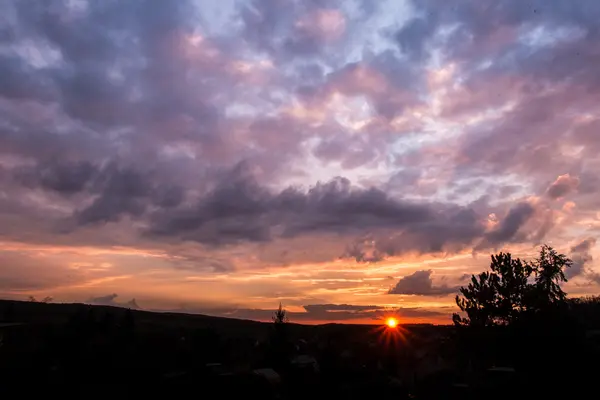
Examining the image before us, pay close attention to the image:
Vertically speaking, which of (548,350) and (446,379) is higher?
(548,350)

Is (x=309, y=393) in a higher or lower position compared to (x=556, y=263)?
lower

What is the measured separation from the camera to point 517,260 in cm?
5538

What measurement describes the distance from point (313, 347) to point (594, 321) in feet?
136

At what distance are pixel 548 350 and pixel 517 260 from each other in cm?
1858

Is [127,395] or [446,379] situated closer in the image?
[127,395]

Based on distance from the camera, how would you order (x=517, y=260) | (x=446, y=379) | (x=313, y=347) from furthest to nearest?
1. (x=313, y=347)
2. (x=517, y=260)
3. (x=446, y=379)

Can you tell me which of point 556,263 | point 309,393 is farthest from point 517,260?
point 309,393

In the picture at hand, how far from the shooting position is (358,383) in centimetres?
4138

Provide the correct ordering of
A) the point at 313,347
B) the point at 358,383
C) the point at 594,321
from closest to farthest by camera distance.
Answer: the point at 358,383, the point at 313,347, the point at 594,321

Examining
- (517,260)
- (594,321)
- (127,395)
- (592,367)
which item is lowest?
(127,395)

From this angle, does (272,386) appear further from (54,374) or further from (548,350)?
(548,350)

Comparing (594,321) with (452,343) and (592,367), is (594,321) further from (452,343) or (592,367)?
(592,367)

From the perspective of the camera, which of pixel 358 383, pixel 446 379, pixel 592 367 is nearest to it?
pixel 592 367

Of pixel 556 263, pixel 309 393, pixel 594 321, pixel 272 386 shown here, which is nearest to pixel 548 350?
pixel 309 393
